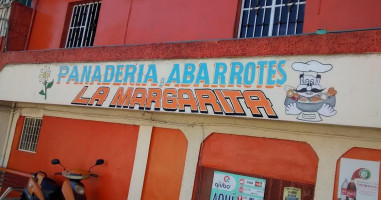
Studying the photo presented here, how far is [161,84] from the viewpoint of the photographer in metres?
6.93

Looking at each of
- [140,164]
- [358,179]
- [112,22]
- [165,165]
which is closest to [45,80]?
[112,22]

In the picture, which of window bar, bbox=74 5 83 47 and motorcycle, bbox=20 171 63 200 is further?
window bar, bbox=74 5 83 47

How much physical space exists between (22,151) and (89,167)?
2804 mm

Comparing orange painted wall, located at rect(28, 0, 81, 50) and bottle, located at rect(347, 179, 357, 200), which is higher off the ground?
orange painted wall, located at rect(28, 0, 81, 50)

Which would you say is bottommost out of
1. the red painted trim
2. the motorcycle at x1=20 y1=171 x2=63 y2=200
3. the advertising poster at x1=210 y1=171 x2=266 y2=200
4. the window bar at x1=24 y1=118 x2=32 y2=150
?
the motorcycle at x1=20 y1=171 x2=63 y2=200

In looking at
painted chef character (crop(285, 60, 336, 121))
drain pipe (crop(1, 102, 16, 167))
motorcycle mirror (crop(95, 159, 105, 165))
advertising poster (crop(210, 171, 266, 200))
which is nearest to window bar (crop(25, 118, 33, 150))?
drain pipe (crop(1, 102, 16, 167))

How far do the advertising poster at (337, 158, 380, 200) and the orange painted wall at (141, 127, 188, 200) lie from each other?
2819 millimetres

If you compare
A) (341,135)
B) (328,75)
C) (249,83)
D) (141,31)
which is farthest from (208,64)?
(141,31)

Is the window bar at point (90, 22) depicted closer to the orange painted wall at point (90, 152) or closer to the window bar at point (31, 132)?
the orange painted wall at point (90, 152)

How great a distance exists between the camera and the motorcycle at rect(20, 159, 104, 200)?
7332 millimetres

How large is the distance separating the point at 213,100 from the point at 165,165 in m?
1.82

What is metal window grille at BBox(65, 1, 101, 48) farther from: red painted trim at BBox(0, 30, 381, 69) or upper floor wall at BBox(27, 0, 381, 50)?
red painted trim at BBox(0, 30, 381, 69)

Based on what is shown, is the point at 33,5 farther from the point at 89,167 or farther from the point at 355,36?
the point at 355,36

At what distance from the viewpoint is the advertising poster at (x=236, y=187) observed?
6.19 meters
